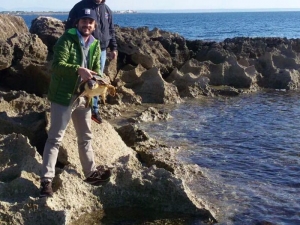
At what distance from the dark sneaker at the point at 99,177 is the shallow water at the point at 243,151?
4.69 ft

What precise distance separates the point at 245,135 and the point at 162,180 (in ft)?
17.0

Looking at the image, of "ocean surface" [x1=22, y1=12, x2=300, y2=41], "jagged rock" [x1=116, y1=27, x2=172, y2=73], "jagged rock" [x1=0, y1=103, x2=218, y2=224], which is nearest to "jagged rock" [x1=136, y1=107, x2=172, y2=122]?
"jagged rock" [x1=116, y1=27, x2=172, y2=73]

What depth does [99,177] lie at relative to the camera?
227 inches

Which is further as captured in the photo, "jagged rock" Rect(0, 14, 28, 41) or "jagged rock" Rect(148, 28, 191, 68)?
"jagged rock" Rect(148, 28, 191, 68)

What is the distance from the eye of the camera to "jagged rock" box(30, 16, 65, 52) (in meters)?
14.4

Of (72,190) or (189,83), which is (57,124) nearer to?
(72,190)

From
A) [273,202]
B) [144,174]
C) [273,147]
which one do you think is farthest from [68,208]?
[273,147]

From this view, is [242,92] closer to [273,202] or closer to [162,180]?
[273,202]

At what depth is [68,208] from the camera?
525 cm

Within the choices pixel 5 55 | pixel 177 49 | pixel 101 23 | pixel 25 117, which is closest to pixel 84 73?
pixel 25 117

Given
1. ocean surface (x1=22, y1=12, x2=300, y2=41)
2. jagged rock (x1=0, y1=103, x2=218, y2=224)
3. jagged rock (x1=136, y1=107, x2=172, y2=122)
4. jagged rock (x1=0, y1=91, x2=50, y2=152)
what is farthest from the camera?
ocean surface (x1=22, y1=12, x2=300, y2=41)

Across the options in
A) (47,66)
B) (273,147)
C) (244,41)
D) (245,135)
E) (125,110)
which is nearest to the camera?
(273,147)

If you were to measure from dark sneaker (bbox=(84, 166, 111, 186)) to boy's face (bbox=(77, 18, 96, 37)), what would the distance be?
1.59m

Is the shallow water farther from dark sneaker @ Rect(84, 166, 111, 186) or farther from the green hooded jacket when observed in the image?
the green hooded jacket
